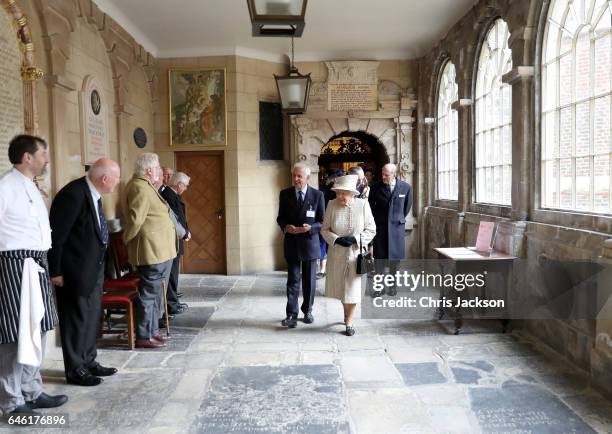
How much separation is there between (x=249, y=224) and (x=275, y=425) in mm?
5418

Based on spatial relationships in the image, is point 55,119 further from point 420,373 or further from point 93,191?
point 420,373

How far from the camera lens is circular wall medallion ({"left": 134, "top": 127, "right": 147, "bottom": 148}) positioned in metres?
6.82

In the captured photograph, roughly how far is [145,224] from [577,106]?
11.4 ft

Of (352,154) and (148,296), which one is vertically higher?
(352,154)

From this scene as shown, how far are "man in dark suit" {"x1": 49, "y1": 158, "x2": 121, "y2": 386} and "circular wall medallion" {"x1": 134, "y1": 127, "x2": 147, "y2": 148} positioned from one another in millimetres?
3648

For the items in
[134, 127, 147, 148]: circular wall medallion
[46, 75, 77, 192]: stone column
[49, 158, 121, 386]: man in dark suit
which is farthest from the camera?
[134, 127, 147, 148]: circular wall medallion

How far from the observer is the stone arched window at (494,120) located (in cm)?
514

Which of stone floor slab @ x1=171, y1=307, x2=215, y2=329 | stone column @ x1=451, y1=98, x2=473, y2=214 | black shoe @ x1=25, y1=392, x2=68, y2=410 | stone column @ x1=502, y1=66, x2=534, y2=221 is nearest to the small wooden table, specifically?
stone column @ x1=502, y1=66, x2=534, y2=221

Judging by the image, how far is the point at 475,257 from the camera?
14.4 ft

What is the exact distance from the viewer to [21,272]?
107 inches

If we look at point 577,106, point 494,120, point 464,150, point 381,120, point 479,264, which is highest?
point 381,120

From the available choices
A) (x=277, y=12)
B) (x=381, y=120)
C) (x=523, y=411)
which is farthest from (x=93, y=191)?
(x=381, y=120)

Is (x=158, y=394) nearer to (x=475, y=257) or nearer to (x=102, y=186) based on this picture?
(x=102, y=186)

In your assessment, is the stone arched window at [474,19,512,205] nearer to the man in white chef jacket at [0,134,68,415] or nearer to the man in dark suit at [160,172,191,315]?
the man in dark suit at [160,172,191,315]
